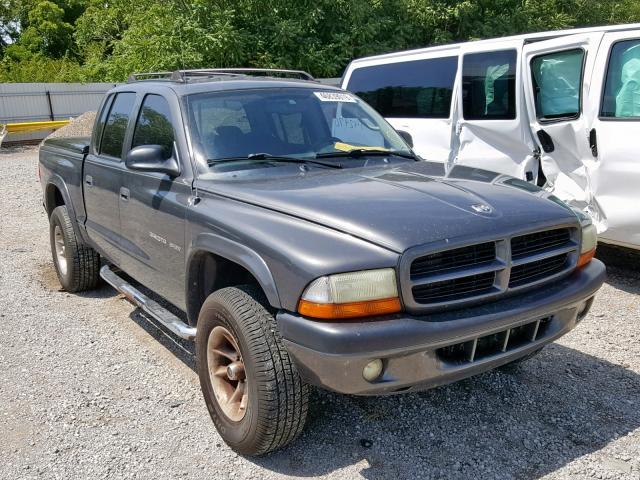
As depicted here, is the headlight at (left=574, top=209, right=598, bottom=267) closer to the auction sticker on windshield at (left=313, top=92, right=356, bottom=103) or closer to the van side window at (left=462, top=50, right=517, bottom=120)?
the auction sticker on windshield at (left=313, top=92, right=356, bottom=103)

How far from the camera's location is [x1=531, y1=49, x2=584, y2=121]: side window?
18.5 feet

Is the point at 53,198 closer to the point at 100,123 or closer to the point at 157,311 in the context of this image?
the point at 100,123

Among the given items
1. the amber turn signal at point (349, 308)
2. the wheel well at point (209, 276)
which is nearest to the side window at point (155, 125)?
the wheel well at point (209, 276)

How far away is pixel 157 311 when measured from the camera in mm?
3834

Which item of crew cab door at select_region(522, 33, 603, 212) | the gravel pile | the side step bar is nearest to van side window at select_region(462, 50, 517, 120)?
crew cab door at select_region(522, 33, 603, 212)

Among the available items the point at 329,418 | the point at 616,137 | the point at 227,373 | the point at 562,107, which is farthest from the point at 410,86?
the point at 227,373

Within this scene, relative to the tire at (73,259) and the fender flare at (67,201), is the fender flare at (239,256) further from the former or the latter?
the tire at (73,259)

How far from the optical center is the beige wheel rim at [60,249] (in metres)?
5.59

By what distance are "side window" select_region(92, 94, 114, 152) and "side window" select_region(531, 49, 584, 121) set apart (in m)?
4.05

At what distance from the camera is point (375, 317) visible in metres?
2.53

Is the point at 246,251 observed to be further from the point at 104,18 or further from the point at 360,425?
the point at 104,18

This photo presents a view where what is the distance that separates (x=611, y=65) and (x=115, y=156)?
4.29 metres

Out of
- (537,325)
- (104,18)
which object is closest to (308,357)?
(537,325)

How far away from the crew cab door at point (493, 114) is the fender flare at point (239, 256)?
4124 mm
